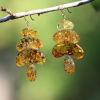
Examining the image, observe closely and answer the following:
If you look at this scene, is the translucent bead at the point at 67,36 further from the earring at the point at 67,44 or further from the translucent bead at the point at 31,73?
the translucent bead at the point at 31,73

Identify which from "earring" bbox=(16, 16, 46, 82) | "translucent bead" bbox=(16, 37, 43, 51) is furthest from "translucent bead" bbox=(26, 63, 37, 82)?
"translucent bead" bbox=(16, 37, 43, 51)

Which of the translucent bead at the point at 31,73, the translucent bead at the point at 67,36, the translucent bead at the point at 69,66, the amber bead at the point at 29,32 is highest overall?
the amber bead at the point at 29,32

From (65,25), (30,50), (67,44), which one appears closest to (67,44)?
(67,44)

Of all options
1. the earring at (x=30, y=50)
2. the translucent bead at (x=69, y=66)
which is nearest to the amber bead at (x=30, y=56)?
the earring at (x=30, y=50)

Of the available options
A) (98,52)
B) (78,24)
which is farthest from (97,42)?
(78,24)

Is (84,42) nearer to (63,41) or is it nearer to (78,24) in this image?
(78,24)

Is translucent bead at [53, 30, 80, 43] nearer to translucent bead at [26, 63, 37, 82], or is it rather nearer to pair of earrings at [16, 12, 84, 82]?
pair of earrings at [16, 12, 84, 82]
